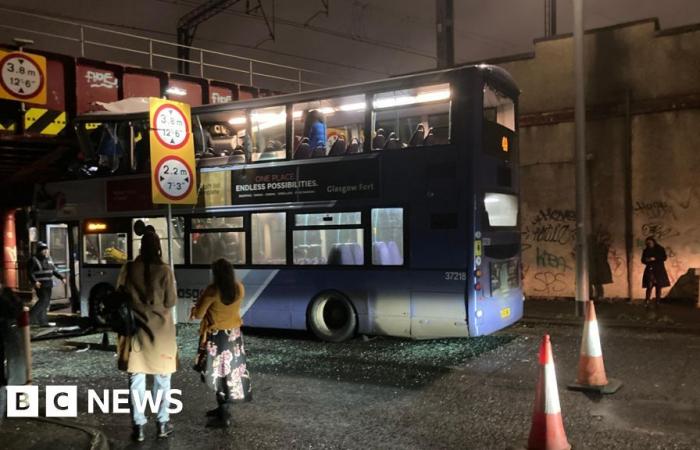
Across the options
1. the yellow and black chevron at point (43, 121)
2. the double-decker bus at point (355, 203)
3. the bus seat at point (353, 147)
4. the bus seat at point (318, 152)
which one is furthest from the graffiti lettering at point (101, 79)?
the bus seat at point (353, 147)

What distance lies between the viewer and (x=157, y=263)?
18.0 ft

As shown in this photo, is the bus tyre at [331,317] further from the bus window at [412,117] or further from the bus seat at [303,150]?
the bus window at [412,117]

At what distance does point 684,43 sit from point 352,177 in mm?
8561

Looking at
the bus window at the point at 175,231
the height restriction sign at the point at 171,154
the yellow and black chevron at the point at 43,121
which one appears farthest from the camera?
the yellow and black chevron at the point at 43,121

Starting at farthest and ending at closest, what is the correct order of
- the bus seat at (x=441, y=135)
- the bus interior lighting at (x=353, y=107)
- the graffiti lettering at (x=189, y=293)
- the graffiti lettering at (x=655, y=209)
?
the graffiti lettering at (x=655, y=209) < the graffiti lettering at (x=189, y=293) < the bus interior lighting at (x=353, y=107) < the bus seat at (x=441, y=135)

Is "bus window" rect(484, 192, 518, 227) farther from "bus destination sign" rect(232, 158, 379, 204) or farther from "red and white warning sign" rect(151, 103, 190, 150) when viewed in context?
"red and white warning sign" rect(151, 103, 190, 150)

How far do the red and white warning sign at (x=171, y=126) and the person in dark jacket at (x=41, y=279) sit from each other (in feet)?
16.9

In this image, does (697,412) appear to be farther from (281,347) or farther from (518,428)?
(281,347)

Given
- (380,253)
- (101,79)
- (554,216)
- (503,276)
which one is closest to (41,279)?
(101,79)

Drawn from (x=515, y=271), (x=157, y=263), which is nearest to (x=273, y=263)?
(x=515, y=271)

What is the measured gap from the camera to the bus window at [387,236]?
9414 millimetres

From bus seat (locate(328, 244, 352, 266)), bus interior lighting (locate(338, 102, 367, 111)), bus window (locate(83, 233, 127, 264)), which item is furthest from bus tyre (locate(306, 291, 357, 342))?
bus window (locate(83, 233, 127, 264))

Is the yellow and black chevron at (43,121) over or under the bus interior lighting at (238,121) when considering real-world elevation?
over

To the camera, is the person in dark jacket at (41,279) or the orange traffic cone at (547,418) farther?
the person in dark jacket at (41,279)
